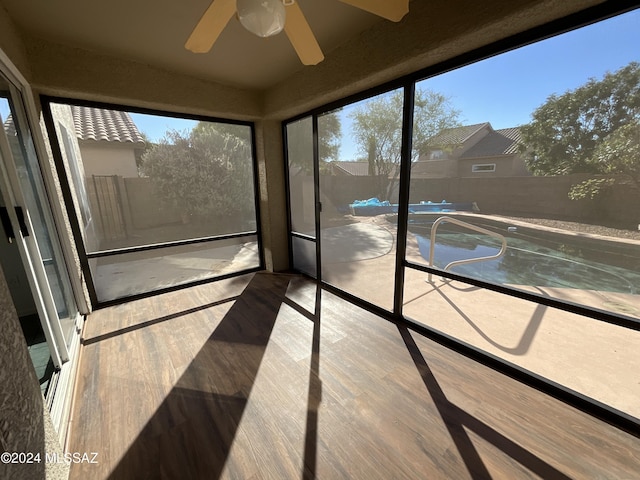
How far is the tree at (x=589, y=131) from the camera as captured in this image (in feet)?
4.05

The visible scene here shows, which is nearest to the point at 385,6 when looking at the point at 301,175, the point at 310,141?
the point at 310,141

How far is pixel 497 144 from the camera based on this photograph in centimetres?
168

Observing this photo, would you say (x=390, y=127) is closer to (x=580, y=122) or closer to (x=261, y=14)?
(x=580, y=122)

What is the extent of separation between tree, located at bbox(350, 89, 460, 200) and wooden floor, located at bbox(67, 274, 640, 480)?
1.40 m

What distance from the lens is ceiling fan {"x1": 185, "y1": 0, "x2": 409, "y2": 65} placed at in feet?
3.31

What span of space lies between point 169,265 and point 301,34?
2979 mm

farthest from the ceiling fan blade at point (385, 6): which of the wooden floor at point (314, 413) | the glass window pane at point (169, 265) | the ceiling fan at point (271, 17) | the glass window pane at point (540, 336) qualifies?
the glass window pane at point (169, 265)

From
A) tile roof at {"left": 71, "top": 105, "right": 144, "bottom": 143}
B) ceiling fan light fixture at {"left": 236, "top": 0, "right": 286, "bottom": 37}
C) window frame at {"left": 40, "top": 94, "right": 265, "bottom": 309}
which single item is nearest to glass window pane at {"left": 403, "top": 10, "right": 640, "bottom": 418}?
ceiling fan light fixture at {"left": 236, "top": 0, "right": 286, "bottom": 37}

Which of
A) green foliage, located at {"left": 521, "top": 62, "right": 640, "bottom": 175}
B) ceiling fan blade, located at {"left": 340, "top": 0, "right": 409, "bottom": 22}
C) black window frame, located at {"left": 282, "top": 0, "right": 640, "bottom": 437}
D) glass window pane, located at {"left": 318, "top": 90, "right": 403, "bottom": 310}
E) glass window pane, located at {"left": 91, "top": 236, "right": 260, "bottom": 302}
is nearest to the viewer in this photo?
ceiling fan blade, located at {"left": 340, "top": 0, "right": 409, "bottom": 22}

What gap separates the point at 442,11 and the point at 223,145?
265 centimetres

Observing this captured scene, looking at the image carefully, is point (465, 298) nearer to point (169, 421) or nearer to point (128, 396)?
point (169, 421)

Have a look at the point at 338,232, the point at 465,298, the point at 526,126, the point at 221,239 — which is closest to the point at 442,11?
the point at 526,126

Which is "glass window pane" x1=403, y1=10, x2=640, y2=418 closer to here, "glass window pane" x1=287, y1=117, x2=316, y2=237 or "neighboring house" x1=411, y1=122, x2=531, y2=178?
"neighboring house" x1=411, y1=122, x2=531, y2=178

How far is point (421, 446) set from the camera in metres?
1.32
